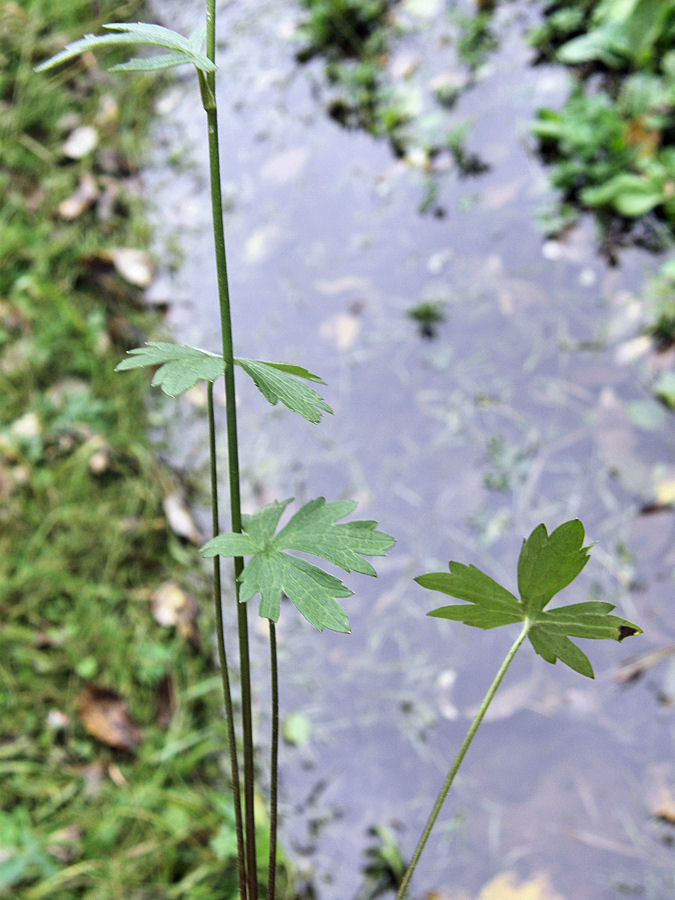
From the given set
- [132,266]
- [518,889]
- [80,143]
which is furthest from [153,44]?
[80,143]

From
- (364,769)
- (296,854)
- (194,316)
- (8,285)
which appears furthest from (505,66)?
(296,854)

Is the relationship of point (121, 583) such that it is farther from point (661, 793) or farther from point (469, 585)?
point (469, 585)

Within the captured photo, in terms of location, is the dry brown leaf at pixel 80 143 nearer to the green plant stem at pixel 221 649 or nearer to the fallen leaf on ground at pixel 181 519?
the fallen leaf on ground at pixel 181 519

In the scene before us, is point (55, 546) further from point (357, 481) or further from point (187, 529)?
point (357, 481)

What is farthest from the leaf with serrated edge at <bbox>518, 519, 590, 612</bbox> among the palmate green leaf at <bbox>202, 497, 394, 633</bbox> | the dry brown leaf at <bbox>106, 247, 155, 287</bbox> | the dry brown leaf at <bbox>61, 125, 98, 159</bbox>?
the dry brown leaf at <bbox>61, 125, 98, 159</bbox>

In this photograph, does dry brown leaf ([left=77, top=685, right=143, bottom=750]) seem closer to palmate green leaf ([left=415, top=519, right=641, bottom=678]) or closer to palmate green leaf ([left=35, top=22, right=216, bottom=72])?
palmate green leaf ([left=415, top=519, right=641, bottom=678])
